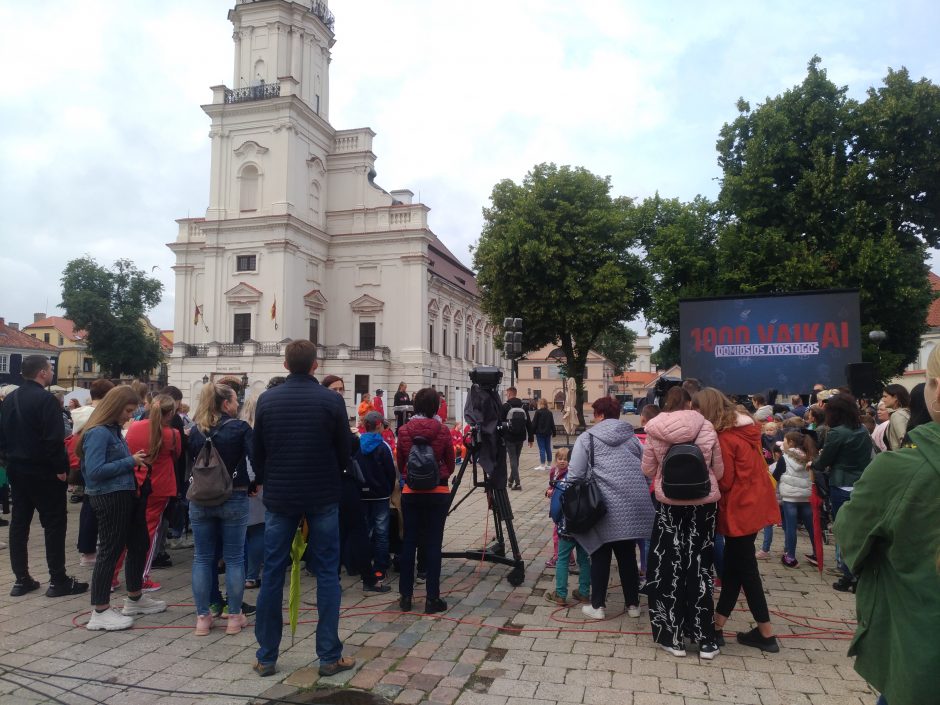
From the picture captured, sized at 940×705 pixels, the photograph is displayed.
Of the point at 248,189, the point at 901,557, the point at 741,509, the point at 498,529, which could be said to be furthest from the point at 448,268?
the point at 901,557

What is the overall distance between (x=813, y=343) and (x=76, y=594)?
57.4 ft

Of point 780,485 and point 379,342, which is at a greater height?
point 379,342

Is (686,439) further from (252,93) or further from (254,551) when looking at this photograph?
(252,93)

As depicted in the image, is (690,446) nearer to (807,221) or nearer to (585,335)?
(807,221)

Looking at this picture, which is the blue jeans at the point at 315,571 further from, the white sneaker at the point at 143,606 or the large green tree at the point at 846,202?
the large green tree at the point at 846,202

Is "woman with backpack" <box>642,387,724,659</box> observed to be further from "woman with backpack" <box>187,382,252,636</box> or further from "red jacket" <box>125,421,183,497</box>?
"red jacket" <box>125,421,183,497</box>

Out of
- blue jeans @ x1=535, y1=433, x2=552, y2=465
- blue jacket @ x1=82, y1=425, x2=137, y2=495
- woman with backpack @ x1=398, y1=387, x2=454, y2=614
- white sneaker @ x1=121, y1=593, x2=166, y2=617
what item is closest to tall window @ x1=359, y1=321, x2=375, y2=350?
blue jeans @ x1=535, y1=433, x2=552, y2=465

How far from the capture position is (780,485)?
732 cm

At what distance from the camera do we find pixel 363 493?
638cm

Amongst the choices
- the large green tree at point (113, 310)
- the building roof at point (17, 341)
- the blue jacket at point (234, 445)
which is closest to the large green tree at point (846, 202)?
the blue jacket at point (234, 445)

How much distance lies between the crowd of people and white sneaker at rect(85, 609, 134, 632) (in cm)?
2

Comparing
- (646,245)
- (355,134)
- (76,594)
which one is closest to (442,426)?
(76,594)

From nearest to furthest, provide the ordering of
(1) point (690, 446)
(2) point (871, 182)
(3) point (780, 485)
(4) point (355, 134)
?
(1) point (690, 446), (3) point (780, 485), (2) point (871, 182), (4) point (355, 134)

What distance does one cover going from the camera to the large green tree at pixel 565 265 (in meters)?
29.7
